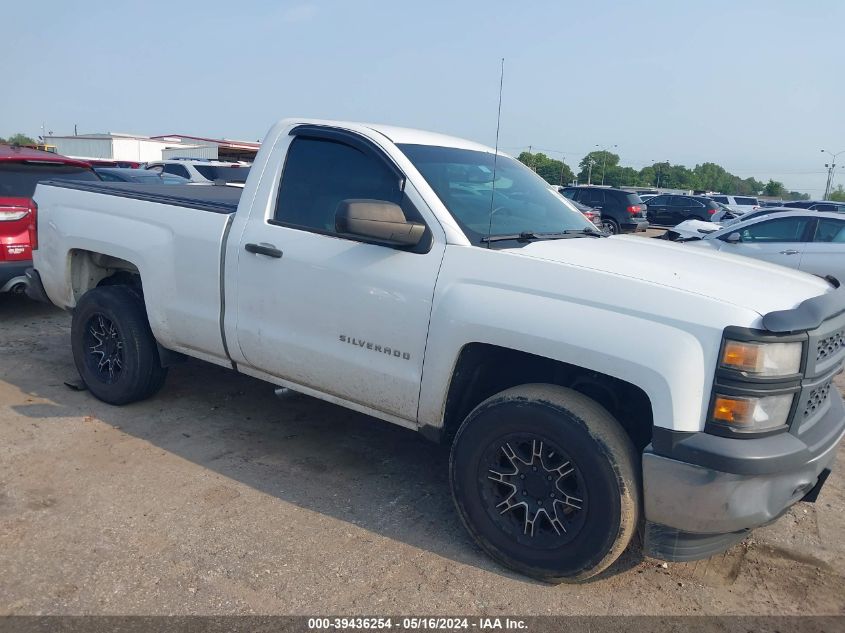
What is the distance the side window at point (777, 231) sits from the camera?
10383mm

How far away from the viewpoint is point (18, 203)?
6992 millimetres

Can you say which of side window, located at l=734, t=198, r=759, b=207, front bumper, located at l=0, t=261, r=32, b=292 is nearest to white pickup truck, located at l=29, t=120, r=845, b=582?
front bumper, located at l=0, t=261, r=32, b=292

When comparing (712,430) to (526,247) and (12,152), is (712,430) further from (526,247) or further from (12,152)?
Result: (12,152)

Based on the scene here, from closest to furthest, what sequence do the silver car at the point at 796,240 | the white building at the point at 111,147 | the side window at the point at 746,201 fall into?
the silver car at the point at 796,240 < the side window at the point at 746,201 < the white building at the point at 111,147

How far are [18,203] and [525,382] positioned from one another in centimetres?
575

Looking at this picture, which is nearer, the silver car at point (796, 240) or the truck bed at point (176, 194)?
the truck bed at point (176, 194)

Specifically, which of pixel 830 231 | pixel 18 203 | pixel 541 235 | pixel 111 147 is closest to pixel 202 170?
pixel 18 203

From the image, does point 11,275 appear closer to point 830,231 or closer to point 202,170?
point 830,231

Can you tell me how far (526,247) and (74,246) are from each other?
3.33 metres

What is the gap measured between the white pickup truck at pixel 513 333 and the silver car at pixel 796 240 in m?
7.04

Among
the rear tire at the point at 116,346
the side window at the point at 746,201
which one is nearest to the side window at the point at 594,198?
the side window at the point at 746,201

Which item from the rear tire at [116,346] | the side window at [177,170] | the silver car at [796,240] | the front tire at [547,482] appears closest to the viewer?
the front tire at [547,482]

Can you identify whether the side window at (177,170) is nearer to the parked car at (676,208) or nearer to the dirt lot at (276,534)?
the dirt lot at (276,534)

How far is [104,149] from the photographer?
45.4 metres
